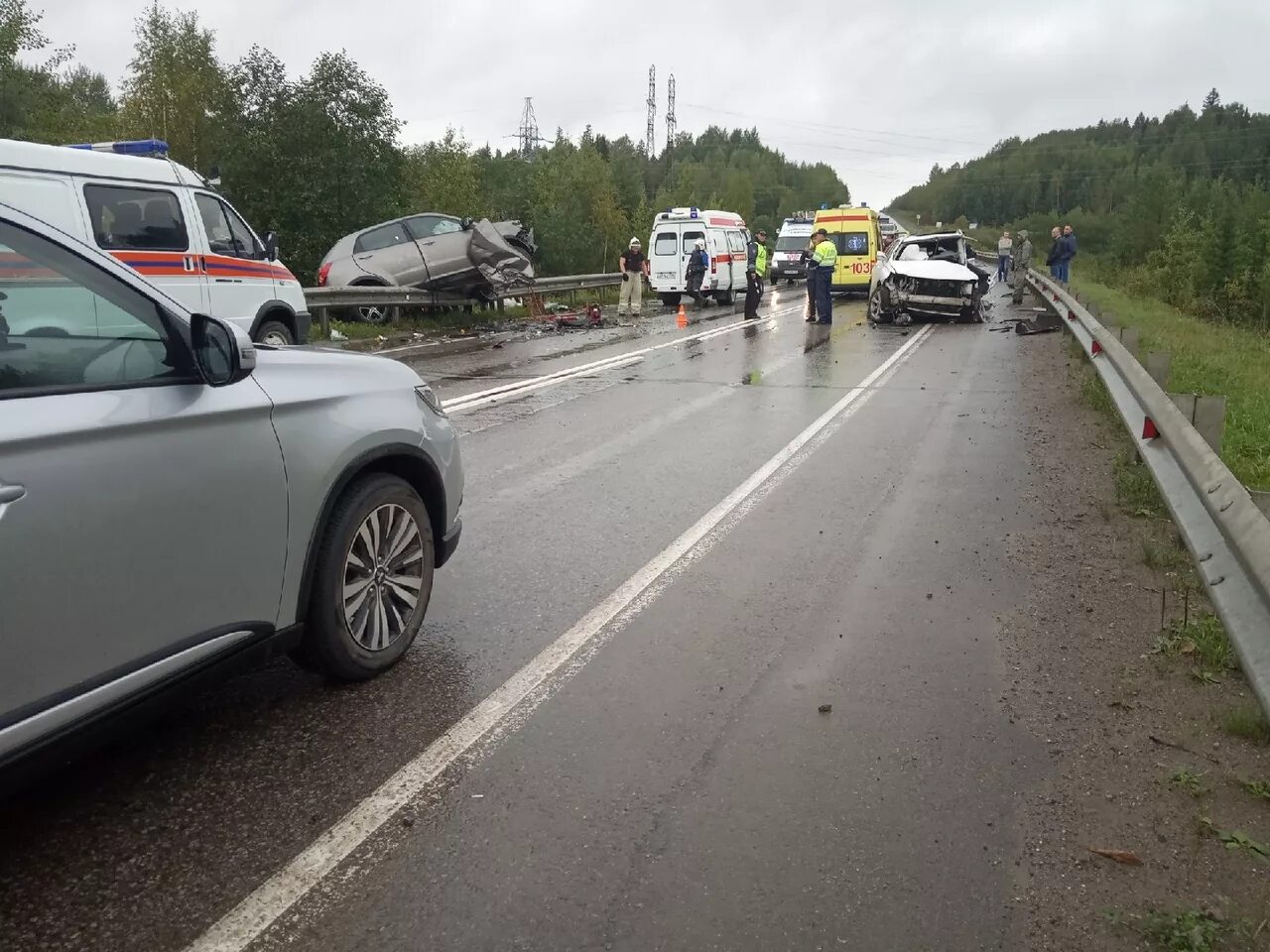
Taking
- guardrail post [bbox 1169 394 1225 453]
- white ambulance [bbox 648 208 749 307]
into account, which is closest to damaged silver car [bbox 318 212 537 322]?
white ambulance [bbox 648 208 749 307]

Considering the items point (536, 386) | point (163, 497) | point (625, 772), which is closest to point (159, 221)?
point (536, 386)

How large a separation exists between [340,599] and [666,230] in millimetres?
24660

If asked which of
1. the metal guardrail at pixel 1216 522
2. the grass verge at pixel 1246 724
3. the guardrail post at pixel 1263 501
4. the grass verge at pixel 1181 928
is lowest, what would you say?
the grass verge at pixel 1246 724

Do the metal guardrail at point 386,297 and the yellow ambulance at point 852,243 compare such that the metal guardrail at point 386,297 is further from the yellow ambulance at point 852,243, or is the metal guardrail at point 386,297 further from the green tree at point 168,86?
the green tree at point 168,86

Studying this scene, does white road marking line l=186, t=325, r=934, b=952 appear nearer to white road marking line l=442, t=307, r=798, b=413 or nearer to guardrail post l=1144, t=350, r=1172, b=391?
guardrail post l=1144, t=350, r=1172, b=391

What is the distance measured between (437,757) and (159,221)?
27.5 ft

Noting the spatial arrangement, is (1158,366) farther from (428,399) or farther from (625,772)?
(625,772)

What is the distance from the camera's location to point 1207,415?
5359 mm

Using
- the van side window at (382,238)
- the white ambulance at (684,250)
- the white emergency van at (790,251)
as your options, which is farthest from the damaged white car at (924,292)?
the white emergency van at (790,251)

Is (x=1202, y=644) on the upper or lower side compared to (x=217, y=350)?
lower

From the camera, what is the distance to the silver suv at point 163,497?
2639 mm

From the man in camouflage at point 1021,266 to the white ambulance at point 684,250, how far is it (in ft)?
26.2

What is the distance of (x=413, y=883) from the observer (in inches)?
112

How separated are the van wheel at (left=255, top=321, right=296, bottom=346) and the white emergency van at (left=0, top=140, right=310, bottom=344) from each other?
15mm
